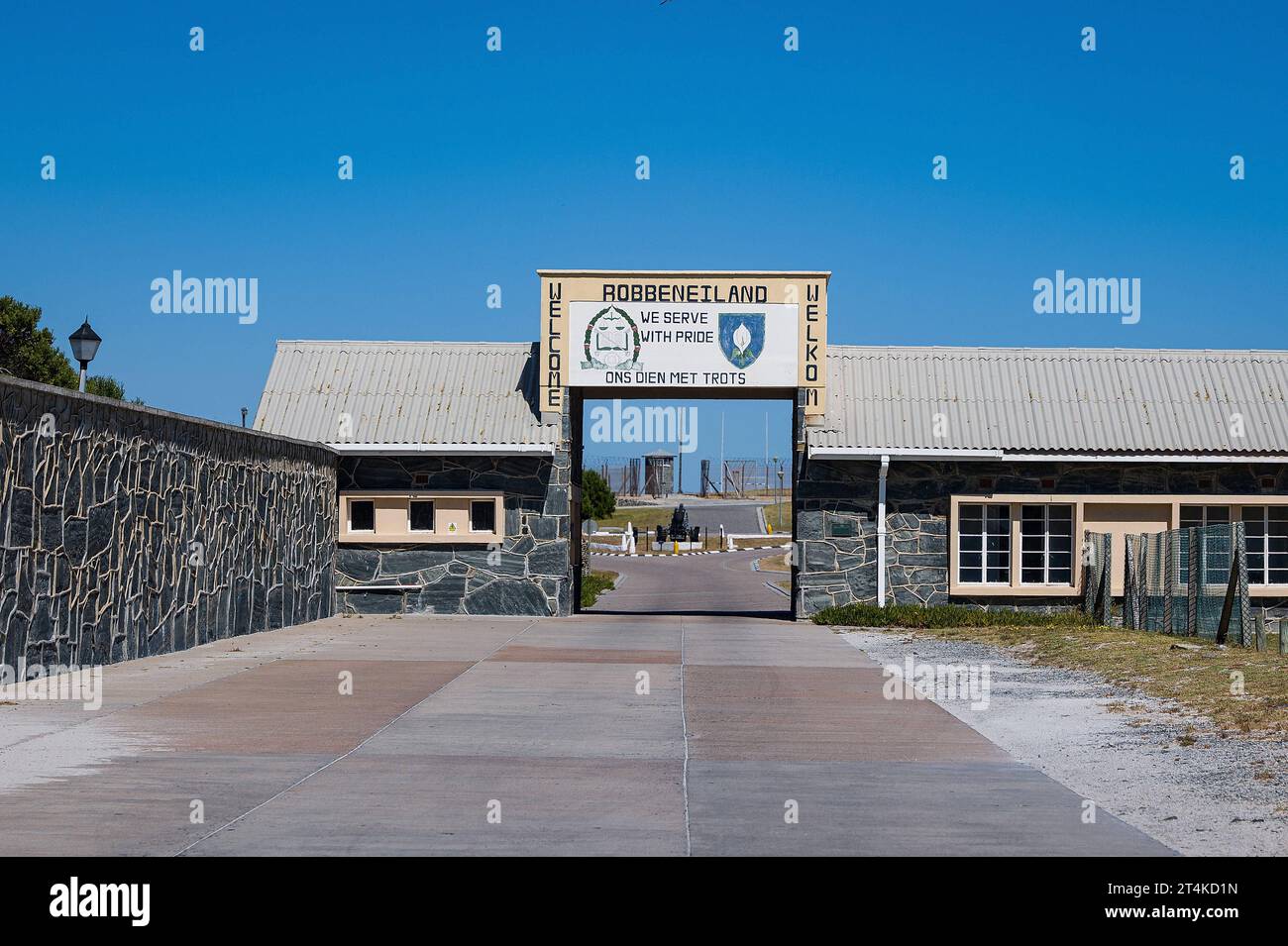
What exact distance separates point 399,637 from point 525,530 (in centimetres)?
508

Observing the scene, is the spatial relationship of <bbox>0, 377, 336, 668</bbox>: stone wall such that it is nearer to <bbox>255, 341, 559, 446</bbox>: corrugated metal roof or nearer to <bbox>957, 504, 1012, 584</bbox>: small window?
<bbox>255, 341, 559, 446</bbox>: corrugated metal roof

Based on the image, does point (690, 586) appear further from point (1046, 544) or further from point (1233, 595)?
point (1233, 595)

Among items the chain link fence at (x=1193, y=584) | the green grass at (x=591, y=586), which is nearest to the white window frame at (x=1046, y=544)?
the chain link fence at (x=1193, y=584)

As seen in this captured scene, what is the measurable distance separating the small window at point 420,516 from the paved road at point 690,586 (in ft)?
16.9

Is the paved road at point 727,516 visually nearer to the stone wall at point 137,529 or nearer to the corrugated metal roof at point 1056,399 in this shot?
the corrugated metal roof at point 1056,399

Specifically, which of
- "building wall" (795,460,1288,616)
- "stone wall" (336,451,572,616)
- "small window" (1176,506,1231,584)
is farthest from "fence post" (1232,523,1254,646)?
"stone wall" (336,451,572,616)

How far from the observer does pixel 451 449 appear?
24000 millimetres

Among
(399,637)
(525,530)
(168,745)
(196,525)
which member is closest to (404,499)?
(525,530)

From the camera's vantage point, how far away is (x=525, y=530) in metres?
24.4

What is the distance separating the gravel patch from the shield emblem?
997 cm

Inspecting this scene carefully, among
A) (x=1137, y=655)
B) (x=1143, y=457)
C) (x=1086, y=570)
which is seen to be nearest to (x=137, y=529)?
(x=1137, y=655)

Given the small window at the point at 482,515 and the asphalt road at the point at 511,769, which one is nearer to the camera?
the asphalt road at the point at 511,769

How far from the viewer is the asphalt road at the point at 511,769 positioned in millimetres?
7289
